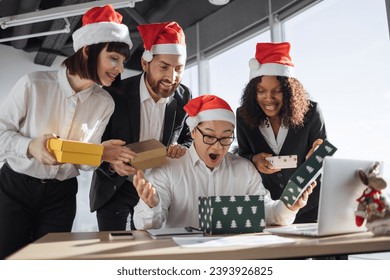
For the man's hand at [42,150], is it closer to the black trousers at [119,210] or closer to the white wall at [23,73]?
the black trousers at [119,210]

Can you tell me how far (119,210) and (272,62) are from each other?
1.20 metres

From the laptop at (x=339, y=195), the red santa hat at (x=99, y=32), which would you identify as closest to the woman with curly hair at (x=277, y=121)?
the red santa hat at (x=99, y=32)

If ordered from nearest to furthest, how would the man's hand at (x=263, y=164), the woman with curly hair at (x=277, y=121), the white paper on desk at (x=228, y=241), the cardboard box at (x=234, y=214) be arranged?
the white paper on desk at (x=228, y=241) < the cardboard box at (x=234, y=214) < the man's hand at (x=263, y=164) < the woman with curly hair at (x=277, y=121)

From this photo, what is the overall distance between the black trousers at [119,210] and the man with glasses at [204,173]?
33cm

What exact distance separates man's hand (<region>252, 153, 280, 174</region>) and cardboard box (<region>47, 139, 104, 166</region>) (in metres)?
0.85

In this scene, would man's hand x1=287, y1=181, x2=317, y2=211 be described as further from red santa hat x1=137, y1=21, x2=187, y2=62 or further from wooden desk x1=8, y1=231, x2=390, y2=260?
red santa hat x1=137, y1=21, x2=187, y2=62

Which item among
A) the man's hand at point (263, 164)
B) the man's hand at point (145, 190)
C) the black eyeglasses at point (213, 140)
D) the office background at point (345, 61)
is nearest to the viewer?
the man's hand at point (145, 190)

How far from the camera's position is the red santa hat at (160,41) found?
2.42 meters

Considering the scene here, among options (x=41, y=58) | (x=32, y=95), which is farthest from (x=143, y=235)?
(x=41, y=58)

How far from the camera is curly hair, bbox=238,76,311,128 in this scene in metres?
2.31

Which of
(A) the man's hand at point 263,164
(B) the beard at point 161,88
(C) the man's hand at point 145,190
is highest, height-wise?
(B) the beard at point 161,88

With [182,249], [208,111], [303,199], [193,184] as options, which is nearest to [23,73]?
[208,111]

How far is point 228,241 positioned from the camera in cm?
118

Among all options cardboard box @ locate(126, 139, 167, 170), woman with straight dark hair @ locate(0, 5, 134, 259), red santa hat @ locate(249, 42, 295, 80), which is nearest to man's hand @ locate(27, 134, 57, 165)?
woman with straight dark hair @ locate(0, 5, 134, 259)
